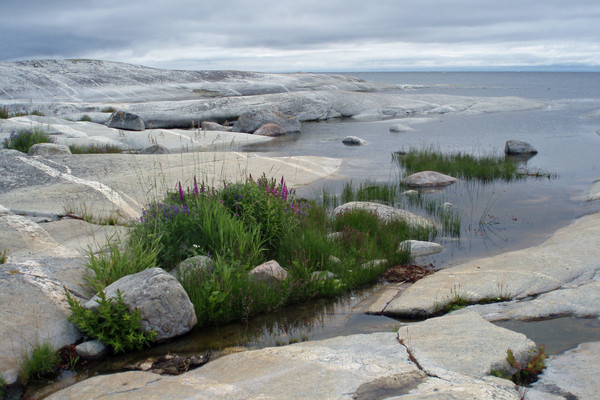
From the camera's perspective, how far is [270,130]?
2348 cm

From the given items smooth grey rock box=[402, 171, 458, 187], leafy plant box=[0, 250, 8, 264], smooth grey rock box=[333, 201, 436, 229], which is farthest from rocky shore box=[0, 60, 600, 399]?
smooth grey rock box=[402, 171, 458, 187]

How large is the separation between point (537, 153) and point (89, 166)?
13.8 m

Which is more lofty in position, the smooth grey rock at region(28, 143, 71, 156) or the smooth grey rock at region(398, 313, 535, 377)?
the smooth grey rock at region(28, 143, 71, 156)

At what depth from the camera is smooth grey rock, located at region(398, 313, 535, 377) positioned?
11.2 feet

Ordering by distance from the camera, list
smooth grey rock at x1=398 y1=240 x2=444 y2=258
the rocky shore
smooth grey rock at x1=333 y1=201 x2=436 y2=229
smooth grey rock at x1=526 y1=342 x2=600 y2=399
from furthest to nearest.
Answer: smooth grey rock at x1=333 y1=201 x2=436 y2=229
smooth grey rock at x1=398 y1=240 x2=444 y2=258
the rocky shore
smooth grey rock at x1=526 y1=342 x2=600 y2=399

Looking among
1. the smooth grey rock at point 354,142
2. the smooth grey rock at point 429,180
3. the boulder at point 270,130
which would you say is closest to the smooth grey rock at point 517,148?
the smooth grey rock at point 429,180

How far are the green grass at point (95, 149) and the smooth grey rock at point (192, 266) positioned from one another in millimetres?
10641

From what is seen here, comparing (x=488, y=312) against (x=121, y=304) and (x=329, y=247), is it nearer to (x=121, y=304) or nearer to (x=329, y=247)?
→ (x=329, y=247)

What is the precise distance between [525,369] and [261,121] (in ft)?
70.9

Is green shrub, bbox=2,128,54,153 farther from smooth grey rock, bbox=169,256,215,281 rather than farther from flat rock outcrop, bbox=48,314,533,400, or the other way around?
flat rock outcrop, bbox=48,314,533,400

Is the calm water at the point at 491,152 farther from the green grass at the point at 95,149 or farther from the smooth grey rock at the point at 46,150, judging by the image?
the smooth grey rock at the point at 46,150

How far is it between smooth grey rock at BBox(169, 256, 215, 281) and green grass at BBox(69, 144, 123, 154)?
419 inches

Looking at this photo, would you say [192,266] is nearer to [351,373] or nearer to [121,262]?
[121,262]

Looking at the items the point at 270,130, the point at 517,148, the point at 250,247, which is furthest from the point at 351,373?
the point at 270,130
